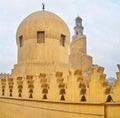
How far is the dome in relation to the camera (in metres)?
14.2

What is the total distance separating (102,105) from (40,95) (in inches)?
131

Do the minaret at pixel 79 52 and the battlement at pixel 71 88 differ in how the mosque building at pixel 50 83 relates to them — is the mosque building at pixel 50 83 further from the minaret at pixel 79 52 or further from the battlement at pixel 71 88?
the minaret at pixel 79 52

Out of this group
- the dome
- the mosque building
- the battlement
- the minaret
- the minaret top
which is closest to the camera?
the battlement

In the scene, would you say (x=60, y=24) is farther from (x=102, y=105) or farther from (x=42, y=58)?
(x=102, y=105)

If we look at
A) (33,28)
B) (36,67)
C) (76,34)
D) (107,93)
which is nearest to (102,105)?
(107,93)

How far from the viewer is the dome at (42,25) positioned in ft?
46.5

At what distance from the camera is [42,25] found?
46.4 feet

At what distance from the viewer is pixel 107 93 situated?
5.59m

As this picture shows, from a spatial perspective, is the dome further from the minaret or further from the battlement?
the minaret

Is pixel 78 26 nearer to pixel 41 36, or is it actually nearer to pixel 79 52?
pixel 79 52

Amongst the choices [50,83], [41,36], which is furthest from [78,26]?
[50,83]

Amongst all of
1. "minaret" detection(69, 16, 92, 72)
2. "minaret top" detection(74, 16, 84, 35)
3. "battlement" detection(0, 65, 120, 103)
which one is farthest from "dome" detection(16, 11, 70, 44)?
"minaret top" detection(74, 16, 84, 35)

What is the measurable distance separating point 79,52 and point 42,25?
18.1 m

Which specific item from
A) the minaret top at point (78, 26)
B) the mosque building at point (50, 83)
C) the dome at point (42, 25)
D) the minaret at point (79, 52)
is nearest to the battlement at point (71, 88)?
the mosque building at point (50, 83)
